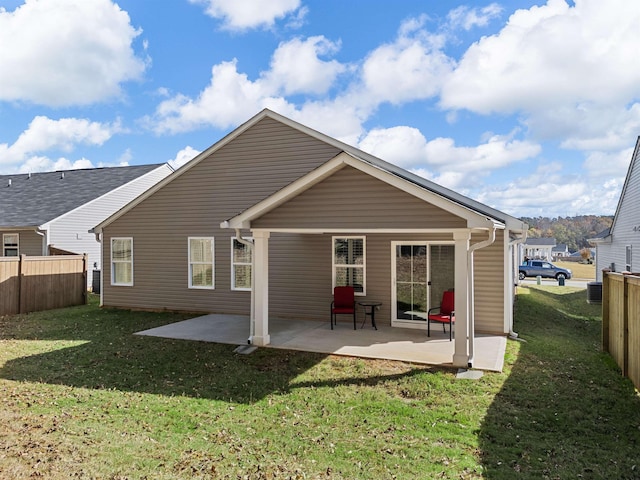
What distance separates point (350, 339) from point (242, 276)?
428 cm

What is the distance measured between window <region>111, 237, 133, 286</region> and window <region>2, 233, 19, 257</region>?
27.9 feet

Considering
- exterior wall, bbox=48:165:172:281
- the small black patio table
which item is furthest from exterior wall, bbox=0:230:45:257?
the small black patio table

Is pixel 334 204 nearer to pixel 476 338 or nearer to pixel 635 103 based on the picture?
pixel 476 338

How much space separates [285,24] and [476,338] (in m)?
11.8

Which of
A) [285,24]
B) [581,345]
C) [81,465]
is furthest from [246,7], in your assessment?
[581,345]

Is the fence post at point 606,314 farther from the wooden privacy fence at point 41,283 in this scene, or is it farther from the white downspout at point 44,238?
the white downspout at point 44,238

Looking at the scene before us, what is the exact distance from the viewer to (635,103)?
623 inches

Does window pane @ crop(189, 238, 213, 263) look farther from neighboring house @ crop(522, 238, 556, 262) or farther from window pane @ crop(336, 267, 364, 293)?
neighboring house @ crop(522, 238, 556, 262)

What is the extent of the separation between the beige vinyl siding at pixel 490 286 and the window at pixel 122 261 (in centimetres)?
1028

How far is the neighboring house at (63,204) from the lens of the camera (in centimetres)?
1773

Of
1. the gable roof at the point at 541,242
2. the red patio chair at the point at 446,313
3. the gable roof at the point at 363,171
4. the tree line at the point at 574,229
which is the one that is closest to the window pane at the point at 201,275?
the gable roof at the point at 363,171

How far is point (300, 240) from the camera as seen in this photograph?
11016 millimetres

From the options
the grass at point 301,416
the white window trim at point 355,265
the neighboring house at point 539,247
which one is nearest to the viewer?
the grass at point 301,416

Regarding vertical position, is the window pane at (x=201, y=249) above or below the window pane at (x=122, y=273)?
above
